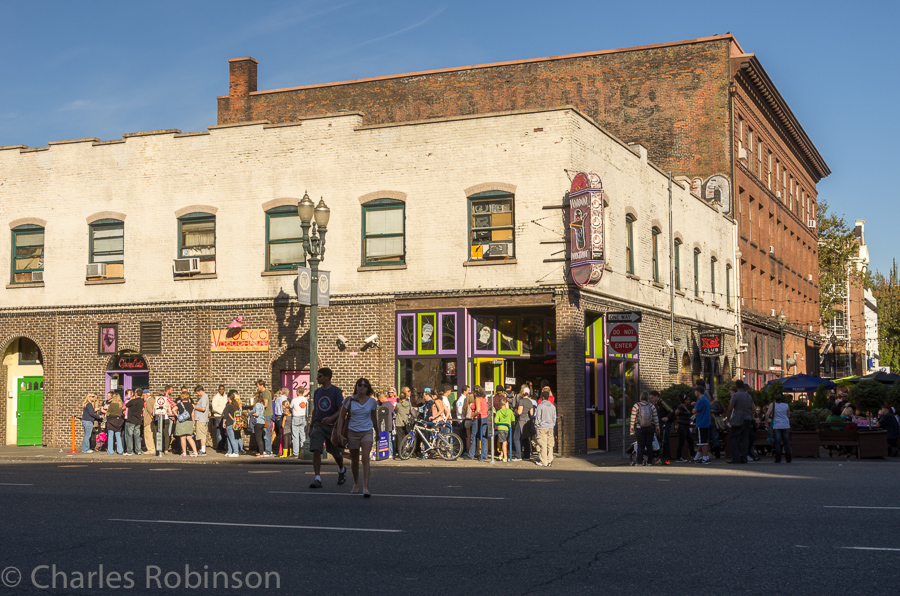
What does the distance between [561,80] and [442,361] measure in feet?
60.9

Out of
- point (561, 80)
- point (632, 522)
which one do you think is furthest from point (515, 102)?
point (632, 522)

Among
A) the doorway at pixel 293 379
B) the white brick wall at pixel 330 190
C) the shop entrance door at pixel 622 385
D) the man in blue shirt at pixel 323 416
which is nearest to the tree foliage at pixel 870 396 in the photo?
the shop entrance door at pixel 622 385

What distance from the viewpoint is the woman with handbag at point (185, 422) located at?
25.1m

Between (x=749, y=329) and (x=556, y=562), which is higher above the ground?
(x=749, y=329)

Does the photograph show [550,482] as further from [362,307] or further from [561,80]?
[561,80]

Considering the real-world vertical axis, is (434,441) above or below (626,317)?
below

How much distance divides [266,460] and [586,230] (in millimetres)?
9488

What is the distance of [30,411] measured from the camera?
3042 centimetres

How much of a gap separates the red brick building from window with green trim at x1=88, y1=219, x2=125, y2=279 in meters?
9.47

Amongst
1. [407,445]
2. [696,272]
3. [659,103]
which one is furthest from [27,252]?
[659,103]

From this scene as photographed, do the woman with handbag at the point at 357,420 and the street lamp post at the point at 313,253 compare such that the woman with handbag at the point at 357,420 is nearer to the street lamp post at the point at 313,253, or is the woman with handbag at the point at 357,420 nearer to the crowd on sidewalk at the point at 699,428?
the street lamp post at the point at 313,253

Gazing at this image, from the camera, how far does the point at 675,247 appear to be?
3397 centimetres

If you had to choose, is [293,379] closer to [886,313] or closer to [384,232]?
[384,232]

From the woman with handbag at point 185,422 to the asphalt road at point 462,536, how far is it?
8761mm
